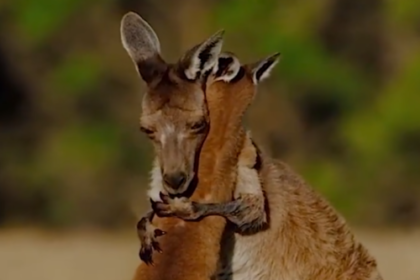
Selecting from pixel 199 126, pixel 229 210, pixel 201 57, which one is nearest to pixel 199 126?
pixel 199 126

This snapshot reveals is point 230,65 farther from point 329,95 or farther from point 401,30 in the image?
point 401,30

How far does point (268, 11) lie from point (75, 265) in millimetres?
4224

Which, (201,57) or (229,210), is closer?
(201,57)

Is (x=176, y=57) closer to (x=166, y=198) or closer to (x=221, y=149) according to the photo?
(x=221, y=149)

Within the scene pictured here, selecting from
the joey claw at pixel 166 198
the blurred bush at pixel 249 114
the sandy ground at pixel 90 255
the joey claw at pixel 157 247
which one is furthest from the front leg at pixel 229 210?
the blurred bush at pixel 249 114

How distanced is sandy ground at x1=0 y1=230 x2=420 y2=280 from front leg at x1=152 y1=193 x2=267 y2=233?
17.6 feet

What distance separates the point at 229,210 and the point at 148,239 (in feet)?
1.12

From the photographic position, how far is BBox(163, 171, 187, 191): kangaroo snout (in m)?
4.98

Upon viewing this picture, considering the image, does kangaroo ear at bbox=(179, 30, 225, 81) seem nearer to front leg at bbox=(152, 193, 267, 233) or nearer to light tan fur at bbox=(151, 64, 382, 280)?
light tan fur at bbox=(151, 64, 382, 280)

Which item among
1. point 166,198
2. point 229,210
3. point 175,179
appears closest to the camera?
point 175,179

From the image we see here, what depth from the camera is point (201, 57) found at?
507cm

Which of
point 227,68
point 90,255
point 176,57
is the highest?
point 176,57

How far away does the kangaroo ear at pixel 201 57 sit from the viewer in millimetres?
5035

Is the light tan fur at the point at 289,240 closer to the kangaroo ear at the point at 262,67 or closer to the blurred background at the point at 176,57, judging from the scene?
the kangaroo ear at the point at 262,67
